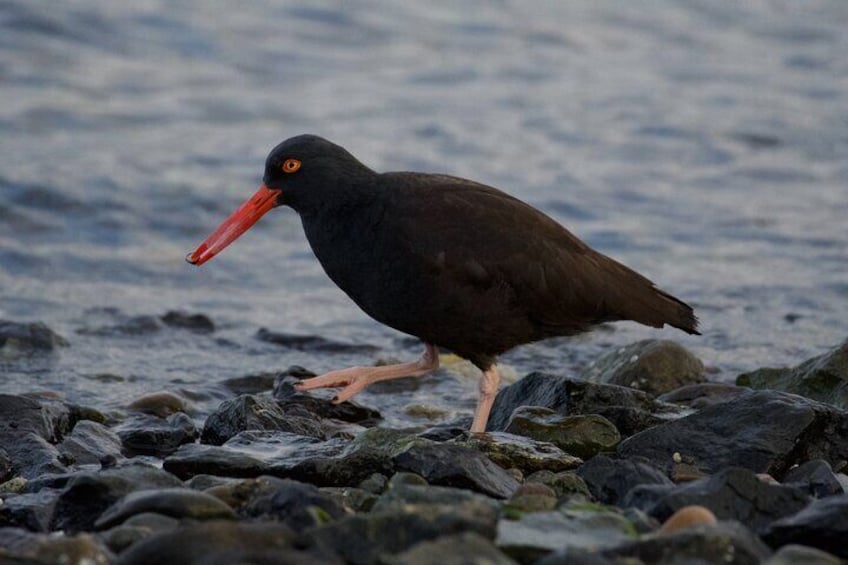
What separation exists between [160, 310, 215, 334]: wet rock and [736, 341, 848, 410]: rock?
3.69 metres

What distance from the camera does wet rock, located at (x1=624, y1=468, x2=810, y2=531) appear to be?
4613mm

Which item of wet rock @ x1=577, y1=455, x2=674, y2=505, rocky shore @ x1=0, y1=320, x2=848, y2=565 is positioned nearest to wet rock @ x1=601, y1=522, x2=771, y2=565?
rocky shore @ x1=0, y1=320, x2=848, y2=565

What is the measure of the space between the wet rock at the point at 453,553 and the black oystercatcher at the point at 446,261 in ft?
7.70

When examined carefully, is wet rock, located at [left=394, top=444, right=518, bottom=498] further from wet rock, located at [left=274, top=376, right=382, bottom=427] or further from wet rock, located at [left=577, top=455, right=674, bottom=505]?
wet rock, located at [left=274, top=376, right=382, bottom=427]

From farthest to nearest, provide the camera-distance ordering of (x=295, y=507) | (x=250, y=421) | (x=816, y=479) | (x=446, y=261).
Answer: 1. (x=250, y=421)
2. (x=446, y=261)
3. (x=816, y=479)
4. (x=295, y=507)

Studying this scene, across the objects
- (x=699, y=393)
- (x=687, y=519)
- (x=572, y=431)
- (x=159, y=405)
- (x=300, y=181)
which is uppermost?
(x=300, y=181)

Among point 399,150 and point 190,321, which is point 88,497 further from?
point 399,150

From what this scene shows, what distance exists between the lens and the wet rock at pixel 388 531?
3998 mm

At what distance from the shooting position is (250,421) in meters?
6.28

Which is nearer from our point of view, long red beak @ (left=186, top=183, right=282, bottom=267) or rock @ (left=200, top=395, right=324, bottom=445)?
rock @ (left=200, top=395, right=324, bottom=445)

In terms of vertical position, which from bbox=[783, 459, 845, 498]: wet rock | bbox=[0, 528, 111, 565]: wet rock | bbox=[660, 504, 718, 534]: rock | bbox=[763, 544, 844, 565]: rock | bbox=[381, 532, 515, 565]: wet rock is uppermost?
bbox=[381, 532, 515, 565]: wet rock

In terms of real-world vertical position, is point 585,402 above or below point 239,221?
below

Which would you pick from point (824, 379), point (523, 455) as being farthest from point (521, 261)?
point (824, 379)

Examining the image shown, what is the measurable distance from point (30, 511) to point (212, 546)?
1.39 metres
